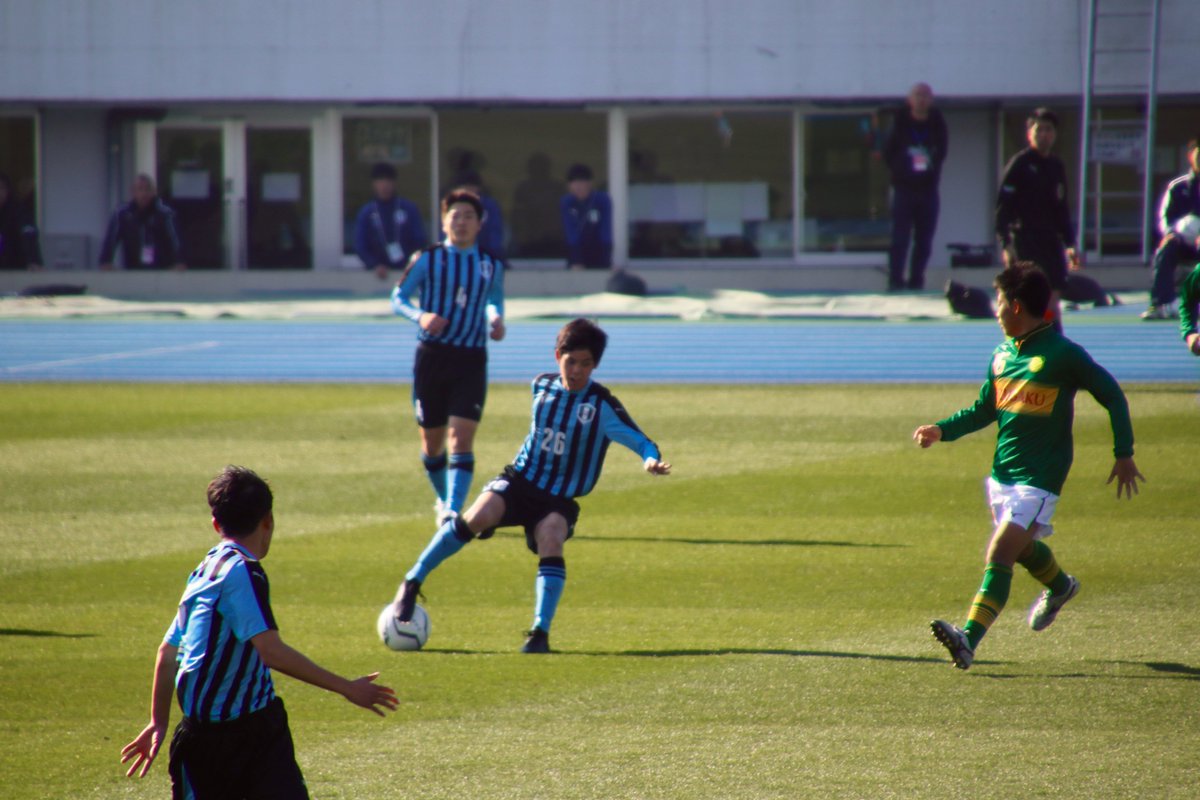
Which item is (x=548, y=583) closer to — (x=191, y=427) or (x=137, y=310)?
(x=191, y=427)

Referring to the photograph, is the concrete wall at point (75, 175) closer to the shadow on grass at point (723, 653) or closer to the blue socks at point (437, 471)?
the blue socks at point (437, 471)

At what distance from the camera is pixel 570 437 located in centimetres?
731

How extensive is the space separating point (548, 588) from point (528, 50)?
20823 millimetres

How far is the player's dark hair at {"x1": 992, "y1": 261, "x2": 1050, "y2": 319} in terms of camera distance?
6.71 m

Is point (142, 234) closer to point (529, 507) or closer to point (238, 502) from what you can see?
point (529, 507)

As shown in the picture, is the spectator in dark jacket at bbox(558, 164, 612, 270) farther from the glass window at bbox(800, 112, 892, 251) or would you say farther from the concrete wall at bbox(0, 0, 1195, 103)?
the glass window at bbox(800, 112, 892, 251)

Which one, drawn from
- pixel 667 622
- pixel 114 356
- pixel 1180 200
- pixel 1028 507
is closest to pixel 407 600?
pixel 667 622

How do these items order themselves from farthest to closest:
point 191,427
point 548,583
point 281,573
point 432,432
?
1. point 191,427
2. point 432,432
3. point 281,573
4. point 548,583

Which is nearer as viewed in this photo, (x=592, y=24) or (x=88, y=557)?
(x=88, y=557)

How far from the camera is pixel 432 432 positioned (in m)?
10.0

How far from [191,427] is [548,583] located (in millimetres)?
7622

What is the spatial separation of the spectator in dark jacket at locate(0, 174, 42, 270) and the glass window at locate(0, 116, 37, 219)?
1.35 ft

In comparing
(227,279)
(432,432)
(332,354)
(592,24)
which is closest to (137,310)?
(227,279)

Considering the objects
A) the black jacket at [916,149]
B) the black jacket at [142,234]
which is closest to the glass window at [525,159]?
the black jacket at [142,234]
